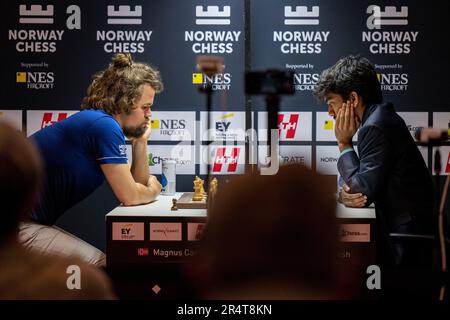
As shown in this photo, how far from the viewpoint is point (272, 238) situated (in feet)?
3.53

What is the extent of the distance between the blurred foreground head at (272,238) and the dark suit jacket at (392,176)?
2025 millimetres

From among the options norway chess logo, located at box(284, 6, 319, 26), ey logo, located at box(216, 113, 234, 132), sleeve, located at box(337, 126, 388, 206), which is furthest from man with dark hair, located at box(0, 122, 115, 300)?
norway chess logo, located at box(284, 6, 319, 26)

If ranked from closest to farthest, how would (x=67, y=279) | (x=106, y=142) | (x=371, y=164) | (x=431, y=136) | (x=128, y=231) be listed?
1. (x=67, y=279)
2. (x=128, y=231)
3. (x=106, y=142)
4. (x=371, y=164)
5. (x=431, y=136)

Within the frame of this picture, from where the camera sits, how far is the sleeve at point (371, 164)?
3047mm

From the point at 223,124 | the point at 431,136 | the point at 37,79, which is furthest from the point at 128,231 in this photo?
the point at 431,136

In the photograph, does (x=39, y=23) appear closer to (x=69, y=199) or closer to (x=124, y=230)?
(x=69, y=199)

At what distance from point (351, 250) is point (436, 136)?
3.18 ft

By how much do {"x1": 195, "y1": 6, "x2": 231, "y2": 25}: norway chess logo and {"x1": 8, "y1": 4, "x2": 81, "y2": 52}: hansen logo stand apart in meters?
0.74

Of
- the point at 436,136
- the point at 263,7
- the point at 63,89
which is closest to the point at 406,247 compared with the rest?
the point at 436,136

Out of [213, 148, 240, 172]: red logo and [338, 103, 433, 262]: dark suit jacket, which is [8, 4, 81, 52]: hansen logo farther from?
[338, 103, 433, 262]: dark suit jacket

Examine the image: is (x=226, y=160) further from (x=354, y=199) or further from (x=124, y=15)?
(x=124, y=15)

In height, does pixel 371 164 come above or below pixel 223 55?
below

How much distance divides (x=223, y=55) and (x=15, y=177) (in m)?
2.60

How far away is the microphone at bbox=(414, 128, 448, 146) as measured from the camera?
334 centimetres
